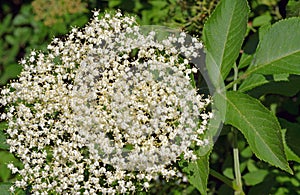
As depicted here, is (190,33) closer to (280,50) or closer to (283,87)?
(283,87)

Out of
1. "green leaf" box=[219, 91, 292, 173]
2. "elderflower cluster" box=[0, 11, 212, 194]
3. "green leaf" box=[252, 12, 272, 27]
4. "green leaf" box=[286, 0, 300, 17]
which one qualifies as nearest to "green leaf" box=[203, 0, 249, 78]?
"elderflower cluster" box=[0, 11, 212, 194]

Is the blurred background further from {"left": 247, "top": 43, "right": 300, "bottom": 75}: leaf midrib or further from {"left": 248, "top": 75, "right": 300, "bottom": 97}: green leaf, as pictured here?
{"left": 247, "top": 43, "right": 300, "bottom": 75}: leaf midrib

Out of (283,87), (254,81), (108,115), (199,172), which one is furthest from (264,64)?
(108,115)

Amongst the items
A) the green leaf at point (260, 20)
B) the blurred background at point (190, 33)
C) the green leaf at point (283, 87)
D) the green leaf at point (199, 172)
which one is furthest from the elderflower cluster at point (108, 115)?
the green leaf at point (260, 20)

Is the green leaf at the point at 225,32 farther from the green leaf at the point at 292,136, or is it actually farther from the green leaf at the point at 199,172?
the green leaf at the point at 292,136

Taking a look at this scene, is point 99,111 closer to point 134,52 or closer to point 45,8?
point 134,52
